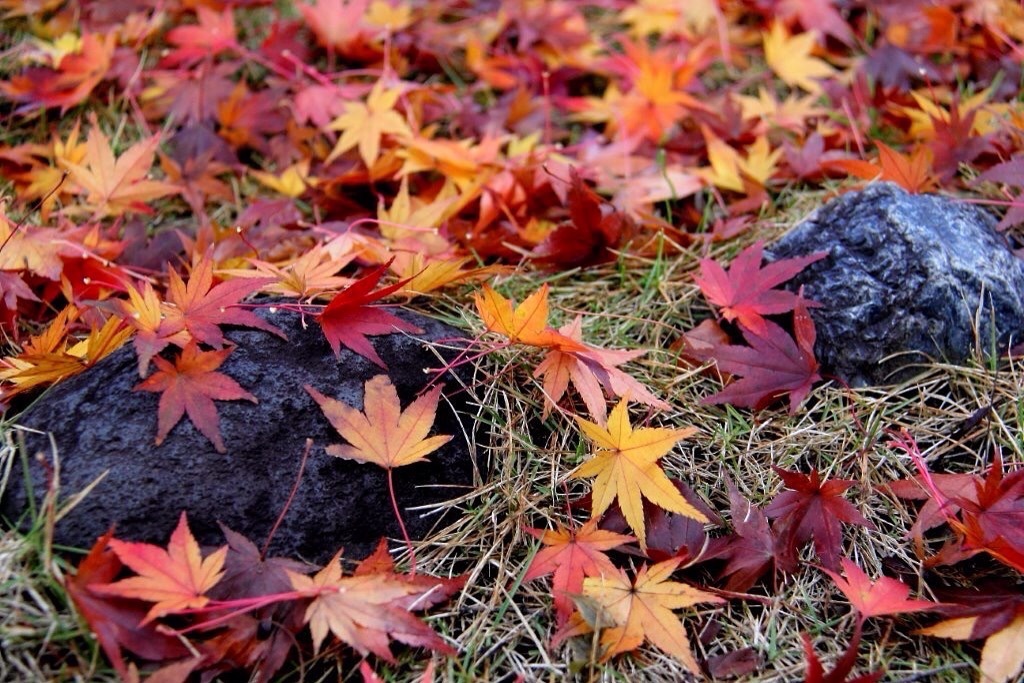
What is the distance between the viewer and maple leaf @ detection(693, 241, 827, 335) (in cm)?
151

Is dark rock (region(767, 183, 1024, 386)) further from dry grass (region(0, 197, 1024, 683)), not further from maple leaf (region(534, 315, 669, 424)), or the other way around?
maple leaf (region(534, 315, 669, 424))

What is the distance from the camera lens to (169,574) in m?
1.09

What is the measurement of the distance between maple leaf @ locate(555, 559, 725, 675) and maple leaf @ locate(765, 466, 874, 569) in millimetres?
177

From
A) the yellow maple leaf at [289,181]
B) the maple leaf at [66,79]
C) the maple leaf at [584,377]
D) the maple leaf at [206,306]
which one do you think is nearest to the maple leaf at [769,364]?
the maple leaf at [584,377]

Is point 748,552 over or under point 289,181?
under

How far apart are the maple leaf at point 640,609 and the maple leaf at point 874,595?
0.60ft

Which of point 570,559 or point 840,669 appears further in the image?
point 570,559

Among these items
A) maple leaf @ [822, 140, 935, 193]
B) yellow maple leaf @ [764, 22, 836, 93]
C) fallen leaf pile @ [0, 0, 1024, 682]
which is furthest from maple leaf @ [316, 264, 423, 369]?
yellow maple leaf @ [764, 22, 836, 93]

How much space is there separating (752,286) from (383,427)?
2.39 ft

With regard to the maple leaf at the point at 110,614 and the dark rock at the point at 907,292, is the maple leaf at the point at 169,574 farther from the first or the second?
the dark rock at the point at 907,292

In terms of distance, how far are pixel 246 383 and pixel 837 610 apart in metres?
0.98

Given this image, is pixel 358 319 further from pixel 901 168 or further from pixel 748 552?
pixel 901 168

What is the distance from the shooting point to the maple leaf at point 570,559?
1.20m

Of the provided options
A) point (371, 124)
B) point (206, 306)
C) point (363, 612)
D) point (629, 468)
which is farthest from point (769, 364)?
point (371, 124)
